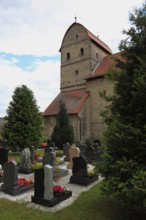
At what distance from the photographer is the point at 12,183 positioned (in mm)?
7367

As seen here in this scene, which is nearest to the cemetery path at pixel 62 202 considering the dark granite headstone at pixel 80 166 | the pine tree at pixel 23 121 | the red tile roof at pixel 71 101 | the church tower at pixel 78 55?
the dark granite headstone at pixel 80 166

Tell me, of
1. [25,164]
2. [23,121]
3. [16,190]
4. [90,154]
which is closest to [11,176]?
[16,190]

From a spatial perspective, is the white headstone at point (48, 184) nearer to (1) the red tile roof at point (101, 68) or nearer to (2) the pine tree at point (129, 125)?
(2) the pine tree at point (129, 125)

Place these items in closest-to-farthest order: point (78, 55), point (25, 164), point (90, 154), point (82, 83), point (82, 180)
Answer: point (82, 180), point (25, 164), point (90, 154), point (82, 83), point (78, 55)

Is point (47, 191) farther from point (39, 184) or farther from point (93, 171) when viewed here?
point (93, 171)

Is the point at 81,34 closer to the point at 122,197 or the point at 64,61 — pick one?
the point at 64,61

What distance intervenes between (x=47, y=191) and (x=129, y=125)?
11.2ft

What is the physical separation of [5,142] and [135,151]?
46.7 feet

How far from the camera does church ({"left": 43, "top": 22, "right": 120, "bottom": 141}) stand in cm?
2517

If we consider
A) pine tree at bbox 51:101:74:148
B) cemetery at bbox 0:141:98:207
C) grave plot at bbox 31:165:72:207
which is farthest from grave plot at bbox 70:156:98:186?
pine tree at bbox 51:101:74:148

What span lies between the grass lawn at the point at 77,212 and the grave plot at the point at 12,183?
664mm

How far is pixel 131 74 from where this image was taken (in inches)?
208

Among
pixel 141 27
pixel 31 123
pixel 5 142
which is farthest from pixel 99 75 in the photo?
pixel 141 27

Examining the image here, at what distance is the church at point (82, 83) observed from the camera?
→ 25170mm
